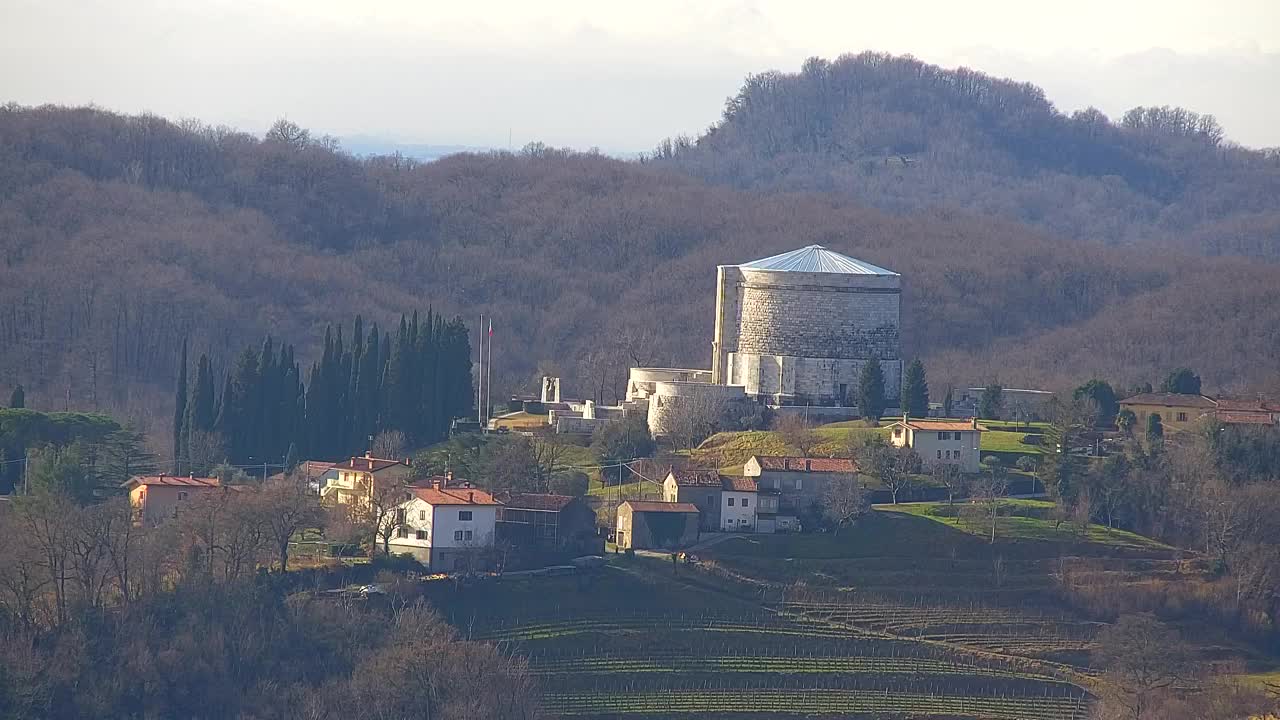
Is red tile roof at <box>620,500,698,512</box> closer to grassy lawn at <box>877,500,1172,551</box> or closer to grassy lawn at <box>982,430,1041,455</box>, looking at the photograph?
grassy lawn at <box>877,500,1172,551</box>

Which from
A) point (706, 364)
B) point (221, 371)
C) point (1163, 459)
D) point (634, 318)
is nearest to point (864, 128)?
point (634, 318)

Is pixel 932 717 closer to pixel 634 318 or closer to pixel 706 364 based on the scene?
pixel 706 364

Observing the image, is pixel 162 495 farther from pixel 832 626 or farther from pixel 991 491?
pixel 991 491

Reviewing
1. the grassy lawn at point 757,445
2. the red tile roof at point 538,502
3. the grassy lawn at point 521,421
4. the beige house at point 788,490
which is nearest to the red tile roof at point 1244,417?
the grassy lawn at point 757,445

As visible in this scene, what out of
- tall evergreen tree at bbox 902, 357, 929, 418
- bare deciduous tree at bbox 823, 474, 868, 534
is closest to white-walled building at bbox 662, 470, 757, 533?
bare deciduous tree at bbox 823, 474, 868, 534

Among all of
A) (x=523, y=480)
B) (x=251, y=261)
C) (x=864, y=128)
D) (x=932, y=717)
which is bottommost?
(x=932, y=717)

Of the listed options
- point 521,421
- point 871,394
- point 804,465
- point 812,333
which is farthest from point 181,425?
point 871,394

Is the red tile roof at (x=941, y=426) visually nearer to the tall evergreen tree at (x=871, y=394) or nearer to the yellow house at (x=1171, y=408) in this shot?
the tall evergreen tree at (x=871, y=394)
